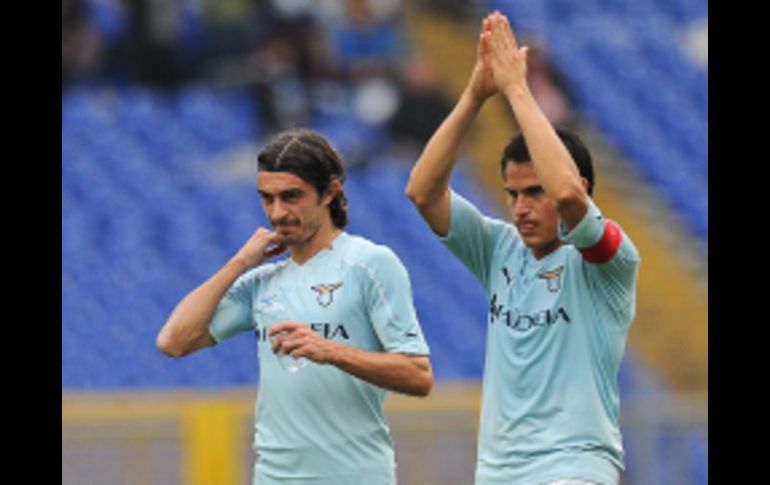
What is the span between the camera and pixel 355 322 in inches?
234

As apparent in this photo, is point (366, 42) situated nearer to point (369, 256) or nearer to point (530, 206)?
point (369, 256)

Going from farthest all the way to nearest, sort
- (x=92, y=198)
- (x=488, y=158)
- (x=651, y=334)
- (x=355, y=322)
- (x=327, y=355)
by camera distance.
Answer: (x=488, y=158), (x=92, y=198), (x=651, y=334), (x=355, y=322), (x=327, y=355)

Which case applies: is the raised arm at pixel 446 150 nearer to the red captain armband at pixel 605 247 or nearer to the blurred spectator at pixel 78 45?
the red captain armband at pixel 605 247

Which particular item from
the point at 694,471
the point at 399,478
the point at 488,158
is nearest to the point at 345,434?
the point at 399,478

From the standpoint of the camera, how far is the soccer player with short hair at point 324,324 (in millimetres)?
5875

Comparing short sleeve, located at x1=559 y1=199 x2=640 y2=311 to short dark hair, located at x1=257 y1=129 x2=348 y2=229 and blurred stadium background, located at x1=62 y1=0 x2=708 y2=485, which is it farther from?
blurred stadium background, located at x1=62 y1=0 x2=708 y2=485

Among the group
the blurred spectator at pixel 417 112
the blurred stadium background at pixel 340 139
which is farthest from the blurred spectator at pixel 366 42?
the blurred spectator at pixel 417 112

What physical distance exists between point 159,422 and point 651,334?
4.96 m

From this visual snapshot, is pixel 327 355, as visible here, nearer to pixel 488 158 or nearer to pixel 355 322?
pixel 355 322

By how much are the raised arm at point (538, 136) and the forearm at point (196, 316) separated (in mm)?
1135

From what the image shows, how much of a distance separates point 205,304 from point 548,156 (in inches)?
53.3

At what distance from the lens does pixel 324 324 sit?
5.93 meters

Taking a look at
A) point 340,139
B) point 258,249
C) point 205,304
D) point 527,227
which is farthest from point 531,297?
point 340,139

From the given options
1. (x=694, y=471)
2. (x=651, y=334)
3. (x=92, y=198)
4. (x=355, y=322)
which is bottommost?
(x=355, y=322)
